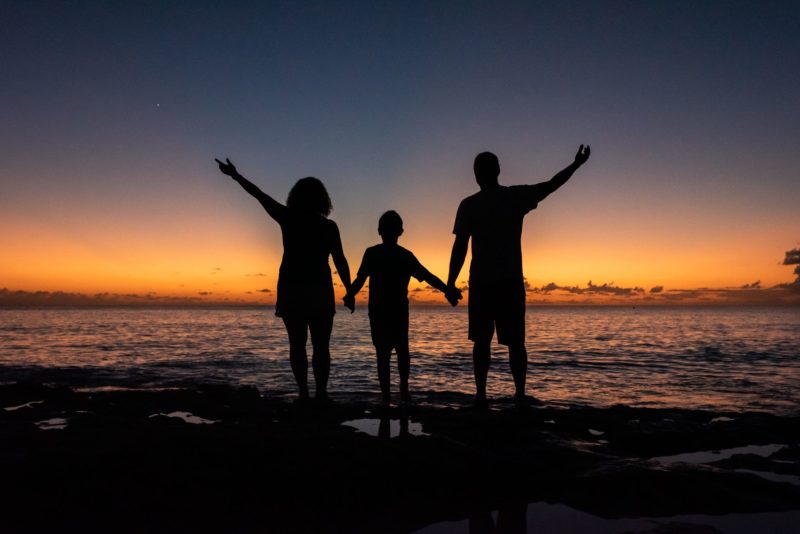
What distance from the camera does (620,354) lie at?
54.5 ft

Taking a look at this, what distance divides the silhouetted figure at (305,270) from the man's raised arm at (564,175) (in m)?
2.49


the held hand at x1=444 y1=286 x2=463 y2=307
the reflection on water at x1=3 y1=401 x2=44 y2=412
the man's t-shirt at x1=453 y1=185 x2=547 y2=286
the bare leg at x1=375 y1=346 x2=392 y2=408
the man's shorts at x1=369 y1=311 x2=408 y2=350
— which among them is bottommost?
the reflection on water at x1=3 y1=401 x2=44 y2=412

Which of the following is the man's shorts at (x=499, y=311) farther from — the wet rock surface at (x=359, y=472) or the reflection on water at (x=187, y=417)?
the reflection on water at (x=187, y=417)

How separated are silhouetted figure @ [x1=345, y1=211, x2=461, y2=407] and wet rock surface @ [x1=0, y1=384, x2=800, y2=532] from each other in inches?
48.8

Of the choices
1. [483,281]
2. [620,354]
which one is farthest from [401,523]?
[620,354]

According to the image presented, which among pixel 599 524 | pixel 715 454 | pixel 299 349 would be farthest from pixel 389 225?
pixel 599 524

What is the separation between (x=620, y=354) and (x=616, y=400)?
9496 mm

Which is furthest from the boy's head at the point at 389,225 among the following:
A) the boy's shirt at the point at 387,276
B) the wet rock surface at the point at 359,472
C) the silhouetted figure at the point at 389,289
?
the wet rock surface at the point at 359,472

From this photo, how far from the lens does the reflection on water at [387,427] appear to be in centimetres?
468

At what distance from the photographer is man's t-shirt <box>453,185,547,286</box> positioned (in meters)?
5.35

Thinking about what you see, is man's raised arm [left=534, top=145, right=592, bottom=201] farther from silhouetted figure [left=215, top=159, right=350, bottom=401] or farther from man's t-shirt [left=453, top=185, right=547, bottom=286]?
silhouetted figure [left=215, top=159, right=350, bottom=401]

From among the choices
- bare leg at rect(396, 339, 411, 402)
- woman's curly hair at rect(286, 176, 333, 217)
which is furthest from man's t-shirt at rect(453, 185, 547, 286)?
woman's curly hair at rect(286, 176, 333, 217)

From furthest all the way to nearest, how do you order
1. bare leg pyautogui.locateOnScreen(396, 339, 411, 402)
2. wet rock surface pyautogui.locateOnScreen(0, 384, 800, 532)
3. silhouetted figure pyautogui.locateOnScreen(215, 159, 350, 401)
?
bare leg pyautogui.locateOnScreen(396, 339, 411, 402), silhouetted figure pyautogui.locateOnScreen(215, 159, 350, 401), wet rock surface pyautogui.locateOnScreen(0, 384, 800, 532)

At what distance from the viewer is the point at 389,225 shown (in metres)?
6.18
